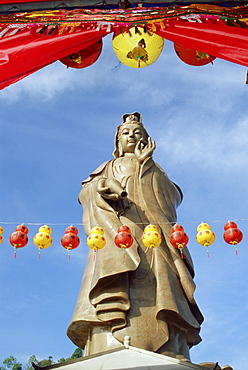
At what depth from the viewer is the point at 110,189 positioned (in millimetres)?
8469

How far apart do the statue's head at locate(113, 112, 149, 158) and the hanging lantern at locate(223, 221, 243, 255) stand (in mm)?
3786

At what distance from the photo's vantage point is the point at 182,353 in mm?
7555

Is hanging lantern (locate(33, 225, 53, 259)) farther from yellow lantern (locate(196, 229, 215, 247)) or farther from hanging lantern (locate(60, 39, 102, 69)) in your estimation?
hanging lantern (locate(60, 39, 102, 69))

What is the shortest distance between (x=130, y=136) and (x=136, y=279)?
10.4 feet

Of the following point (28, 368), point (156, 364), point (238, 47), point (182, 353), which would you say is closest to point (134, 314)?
point (182, 353)

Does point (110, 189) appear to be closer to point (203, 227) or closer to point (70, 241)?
point (70, 241)

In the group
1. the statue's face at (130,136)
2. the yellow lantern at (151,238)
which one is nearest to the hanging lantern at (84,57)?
the statue's face at (130,136)

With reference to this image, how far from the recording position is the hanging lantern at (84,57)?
777cm

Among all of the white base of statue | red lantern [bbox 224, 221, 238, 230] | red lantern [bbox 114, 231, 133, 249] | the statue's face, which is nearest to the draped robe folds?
red lantern [bbox 114, 231, 133, 249]

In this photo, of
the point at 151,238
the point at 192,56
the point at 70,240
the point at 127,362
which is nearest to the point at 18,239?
the point at 70,240

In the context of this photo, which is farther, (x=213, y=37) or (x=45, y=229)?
(x=45, y=229)

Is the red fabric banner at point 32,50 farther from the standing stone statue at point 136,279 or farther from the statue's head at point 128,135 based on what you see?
the statue's head at point 128,135

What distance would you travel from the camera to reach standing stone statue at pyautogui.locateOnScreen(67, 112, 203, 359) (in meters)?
7.41

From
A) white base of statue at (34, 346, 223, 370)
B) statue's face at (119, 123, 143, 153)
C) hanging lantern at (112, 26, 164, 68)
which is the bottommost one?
white base of statue at (34, 346, 223, 370)
